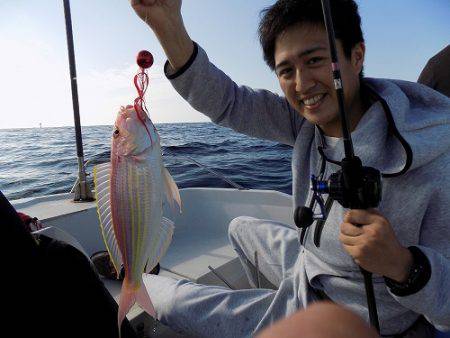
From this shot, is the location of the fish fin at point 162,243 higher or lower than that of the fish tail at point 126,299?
higher

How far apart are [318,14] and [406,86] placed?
65 cm

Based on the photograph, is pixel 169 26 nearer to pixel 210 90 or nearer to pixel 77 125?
pixel 210 90

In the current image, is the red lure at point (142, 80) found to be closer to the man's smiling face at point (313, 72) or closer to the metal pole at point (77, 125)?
the man's smiling face at point (313, 72)

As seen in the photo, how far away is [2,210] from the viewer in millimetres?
1284

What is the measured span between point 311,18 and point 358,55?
38cm

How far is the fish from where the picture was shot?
4.80 feet

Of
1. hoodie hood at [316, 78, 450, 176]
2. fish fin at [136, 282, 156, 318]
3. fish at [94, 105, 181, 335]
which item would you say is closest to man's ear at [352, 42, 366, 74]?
hoodie hood at [316, 78, 450, 176]

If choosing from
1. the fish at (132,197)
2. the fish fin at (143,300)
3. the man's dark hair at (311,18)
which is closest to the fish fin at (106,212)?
the fish at (132,197)

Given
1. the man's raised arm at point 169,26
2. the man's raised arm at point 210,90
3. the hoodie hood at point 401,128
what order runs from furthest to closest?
the man's raised arm at point 210,90, the man's raised arm at point 169,26, the hoodie hood at point 401,128

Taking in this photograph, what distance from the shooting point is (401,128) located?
173cm

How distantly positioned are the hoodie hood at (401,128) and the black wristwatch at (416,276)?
1.31 feet

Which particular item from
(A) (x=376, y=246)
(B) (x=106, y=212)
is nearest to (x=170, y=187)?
(B) (x=106, y=212)

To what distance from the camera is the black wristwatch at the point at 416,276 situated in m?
1.50

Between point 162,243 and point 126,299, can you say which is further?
point 162,243
